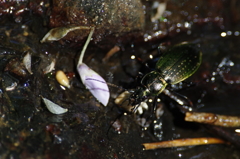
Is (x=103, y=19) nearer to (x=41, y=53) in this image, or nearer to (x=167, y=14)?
(x=41, y=53)

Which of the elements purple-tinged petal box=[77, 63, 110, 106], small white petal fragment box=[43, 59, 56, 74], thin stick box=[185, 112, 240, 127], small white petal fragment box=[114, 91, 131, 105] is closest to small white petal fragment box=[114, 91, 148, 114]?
small white petal fragment box=[114, 91, 131, 105]

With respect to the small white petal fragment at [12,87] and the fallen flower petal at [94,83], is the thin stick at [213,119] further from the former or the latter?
the small white petal fragment at [12,87]

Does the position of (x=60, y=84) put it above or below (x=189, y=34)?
below

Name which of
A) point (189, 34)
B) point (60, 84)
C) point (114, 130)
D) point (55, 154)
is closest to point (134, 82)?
point (114, 130)

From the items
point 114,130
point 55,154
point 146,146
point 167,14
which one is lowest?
point 146,146

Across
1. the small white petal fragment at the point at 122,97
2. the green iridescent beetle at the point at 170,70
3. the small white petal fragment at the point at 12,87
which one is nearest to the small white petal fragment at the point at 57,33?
the small white petal fragment at the point at 12,87

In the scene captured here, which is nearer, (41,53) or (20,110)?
(20,110)
